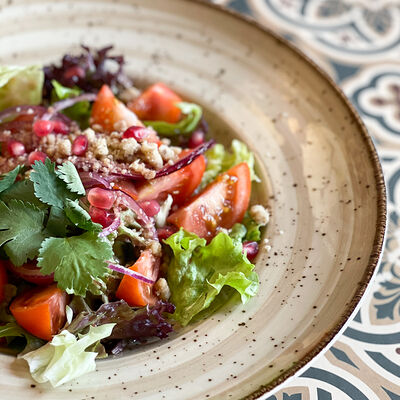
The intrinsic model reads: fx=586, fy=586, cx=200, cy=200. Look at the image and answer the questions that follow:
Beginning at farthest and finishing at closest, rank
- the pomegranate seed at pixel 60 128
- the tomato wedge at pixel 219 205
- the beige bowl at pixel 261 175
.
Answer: the pomegranate seed at pixel 60 128 → the tomato wedge at pixel 219 205 → the beige bowl at pixel 261 175

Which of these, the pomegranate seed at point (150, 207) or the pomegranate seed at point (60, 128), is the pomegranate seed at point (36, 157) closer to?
the pomegranate seed at point (60, 128)

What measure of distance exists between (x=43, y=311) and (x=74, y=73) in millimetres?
1752

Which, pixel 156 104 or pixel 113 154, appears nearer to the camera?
pixel 113 154

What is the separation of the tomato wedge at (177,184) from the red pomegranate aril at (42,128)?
2.13ft

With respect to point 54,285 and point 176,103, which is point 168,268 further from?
point 176,103

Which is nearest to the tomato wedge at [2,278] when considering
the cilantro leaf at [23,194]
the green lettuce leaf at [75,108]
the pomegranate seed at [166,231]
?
the cilantro leaf at [23,194]

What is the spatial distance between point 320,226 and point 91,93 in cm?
177

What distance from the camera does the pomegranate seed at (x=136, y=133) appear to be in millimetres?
3213

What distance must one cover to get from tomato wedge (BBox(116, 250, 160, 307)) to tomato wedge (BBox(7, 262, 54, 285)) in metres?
0.35

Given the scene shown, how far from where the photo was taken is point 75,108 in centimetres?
377

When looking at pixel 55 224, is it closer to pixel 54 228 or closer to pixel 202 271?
pixel 54 228

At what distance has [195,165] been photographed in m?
3.33

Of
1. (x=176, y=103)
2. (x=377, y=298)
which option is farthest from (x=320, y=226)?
(x=176, y=103)

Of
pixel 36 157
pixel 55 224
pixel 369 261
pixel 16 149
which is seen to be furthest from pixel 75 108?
pixel 369 261
